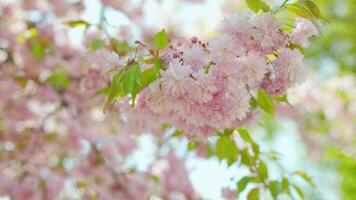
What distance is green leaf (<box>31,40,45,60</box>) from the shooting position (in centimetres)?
245

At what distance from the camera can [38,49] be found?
8.08 feet

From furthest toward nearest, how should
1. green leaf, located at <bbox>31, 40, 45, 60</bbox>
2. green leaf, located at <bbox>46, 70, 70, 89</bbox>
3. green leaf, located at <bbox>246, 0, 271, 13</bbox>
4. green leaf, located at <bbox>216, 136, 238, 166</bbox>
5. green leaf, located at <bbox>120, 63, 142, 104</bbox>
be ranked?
green leaf, located at <bbox>31, 40, 45, 60</bbox>
green leaf, located at <bbox>46, 70, 70, 89</bbox>
green leaf, located at <bbox>216, 136, 238, 166</bbox>
green leaf, located at <bbox>246, 0, 271, 13</bbox>
green leaf, located at <bbox>120, 63, 142, 104</bbox>

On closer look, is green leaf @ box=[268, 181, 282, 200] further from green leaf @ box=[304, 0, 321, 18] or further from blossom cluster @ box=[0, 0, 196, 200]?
blossom cluster @ box=[0, 0, 196, 200]

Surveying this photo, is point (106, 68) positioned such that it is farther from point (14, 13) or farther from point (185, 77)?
point (14, 13)

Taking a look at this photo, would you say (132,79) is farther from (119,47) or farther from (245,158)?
(119,47)

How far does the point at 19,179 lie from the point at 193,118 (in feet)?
4.84

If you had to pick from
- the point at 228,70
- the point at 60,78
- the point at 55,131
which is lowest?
the point at 55,131

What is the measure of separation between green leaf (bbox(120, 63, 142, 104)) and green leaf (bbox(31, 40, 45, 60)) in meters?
1.38

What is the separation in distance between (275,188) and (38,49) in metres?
1.31

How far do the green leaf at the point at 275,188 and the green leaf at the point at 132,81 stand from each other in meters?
0.55

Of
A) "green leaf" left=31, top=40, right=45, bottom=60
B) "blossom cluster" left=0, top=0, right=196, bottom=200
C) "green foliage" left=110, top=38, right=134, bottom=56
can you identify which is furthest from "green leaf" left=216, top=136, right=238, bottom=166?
"green leaf" left=31, top=40, right=45, bottom=60

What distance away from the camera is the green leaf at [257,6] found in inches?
48.3

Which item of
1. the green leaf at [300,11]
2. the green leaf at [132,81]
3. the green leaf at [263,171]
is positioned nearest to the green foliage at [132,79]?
the green leaf at [132,81]

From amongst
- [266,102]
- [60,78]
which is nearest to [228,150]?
[266,102]
